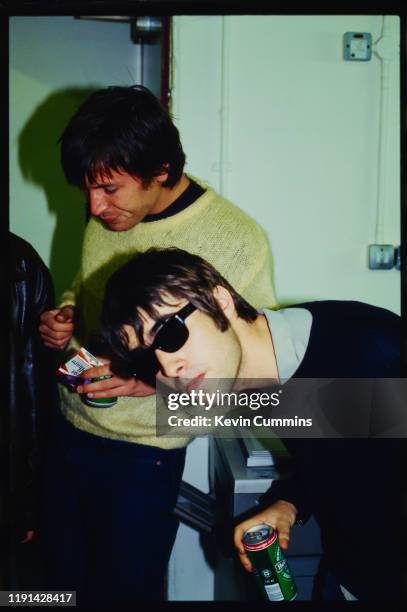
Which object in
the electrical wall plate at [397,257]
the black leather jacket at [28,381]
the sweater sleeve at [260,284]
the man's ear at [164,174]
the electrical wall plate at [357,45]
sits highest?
the electrical wall plate at [357,45]

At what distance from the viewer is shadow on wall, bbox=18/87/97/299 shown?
5.04 ft

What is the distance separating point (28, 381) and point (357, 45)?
1185mm

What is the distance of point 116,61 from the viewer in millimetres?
1559

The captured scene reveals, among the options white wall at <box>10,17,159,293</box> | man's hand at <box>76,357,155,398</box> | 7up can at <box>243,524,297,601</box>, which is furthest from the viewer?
white wall at <box>10,17,159,293</box>

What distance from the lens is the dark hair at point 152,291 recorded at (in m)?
0.80

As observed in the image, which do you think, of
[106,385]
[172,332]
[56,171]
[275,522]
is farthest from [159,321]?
[56,171]

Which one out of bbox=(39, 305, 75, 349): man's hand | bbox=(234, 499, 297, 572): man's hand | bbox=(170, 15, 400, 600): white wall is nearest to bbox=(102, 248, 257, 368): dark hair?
bbox=(39, 305, 75, 349): man's hand

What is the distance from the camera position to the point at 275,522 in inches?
33.8

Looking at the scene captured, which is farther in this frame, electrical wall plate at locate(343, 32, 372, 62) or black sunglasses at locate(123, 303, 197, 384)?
electrical wall plate at locate(343, 32, 372, 62)

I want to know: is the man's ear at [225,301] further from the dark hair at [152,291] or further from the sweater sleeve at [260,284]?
the sweater sleeve at [260,284]

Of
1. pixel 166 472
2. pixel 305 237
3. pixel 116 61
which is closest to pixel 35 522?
→ pixel 166 472

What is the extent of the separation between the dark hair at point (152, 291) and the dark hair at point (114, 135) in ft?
0.60

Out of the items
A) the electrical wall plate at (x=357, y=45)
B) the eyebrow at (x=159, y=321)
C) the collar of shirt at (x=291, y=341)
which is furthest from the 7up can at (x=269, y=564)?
the electrical wall plate at (x=357, y=45)

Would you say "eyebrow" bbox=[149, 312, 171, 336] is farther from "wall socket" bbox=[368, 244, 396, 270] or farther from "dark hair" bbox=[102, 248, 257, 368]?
"wall socket" bbox=[368, 244, 396, 270]
